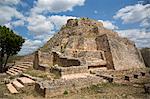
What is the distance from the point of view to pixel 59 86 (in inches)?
443

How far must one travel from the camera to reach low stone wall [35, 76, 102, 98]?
10.9m

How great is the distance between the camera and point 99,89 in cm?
1197

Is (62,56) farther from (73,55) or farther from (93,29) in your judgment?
(93,29)

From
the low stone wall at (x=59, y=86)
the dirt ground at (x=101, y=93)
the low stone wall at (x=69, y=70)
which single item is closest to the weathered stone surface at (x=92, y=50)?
the low stone wall at (x=69, y=70)

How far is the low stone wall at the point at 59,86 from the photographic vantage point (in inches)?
428

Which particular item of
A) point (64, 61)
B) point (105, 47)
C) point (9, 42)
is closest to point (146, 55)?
point (105, 47)

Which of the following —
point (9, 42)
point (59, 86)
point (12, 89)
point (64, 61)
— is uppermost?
point (9, 42)

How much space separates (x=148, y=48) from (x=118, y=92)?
15.3m

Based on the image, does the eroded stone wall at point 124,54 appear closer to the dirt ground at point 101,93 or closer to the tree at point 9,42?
the dirt ground at point 101,93

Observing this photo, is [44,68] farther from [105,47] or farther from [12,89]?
[105,47]

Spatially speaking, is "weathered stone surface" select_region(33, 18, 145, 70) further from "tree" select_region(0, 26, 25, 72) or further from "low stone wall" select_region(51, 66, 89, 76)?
"tree" select_region(0, 26, 25, 72)

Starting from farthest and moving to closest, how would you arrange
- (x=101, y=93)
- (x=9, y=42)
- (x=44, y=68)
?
(x=9, y=42)
(x=44, y=68)
(x=101, y=93)

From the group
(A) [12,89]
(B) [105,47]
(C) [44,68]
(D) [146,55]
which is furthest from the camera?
(D) [146,55]

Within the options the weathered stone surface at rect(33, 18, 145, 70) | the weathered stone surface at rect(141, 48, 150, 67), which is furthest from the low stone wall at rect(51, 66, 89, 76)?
the weathered stone surface at rect(141, 48, 150, 67)
